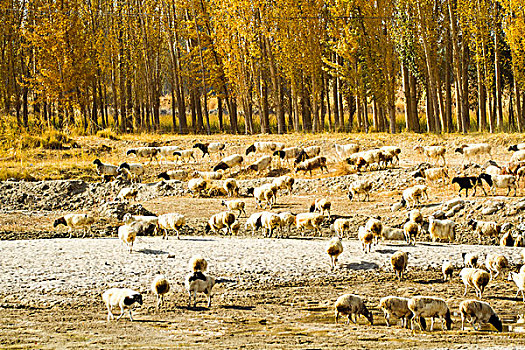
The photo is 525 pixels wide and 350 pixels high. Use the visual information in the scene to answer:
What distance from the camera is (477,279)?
11984 millimetres

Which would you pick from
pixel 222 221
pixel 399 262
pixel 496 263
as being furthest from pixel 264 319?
pixel 222 221

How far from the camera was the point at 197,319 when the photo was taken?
10.7 m

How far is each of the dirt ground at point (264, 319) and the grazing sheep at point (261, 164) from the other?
13.5 metres

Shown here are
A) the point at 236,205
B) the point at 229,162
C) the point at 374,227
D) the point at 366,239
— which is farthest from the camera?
the point at 229,162

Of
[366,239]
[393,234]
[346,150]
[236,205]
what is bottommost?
[393,234]

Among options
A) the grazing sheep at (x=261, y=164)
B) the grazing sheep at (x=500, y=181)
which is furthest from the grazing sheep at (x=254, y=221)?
the grazing sheep at (x=261, y=164)

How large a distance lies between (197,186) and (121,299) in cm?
1483

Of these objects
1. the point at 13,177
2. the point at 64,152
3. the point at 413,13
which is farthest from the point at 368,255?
the point at 413,13

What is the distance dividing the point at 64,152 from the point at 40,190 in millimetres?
9996

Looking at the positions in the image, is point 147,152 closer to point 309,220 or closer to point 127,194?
point 127,194

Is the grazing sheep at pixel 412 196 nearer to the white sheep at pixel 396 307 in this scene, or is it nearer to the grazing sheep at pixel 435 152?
the grazing sheep at pixel 435 152

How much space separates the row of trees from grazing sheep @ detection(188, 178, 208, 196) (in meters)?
16.1

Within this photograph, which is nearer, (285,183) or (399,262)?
(399,262)

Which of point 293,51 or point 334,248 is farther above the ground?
point 293,51
